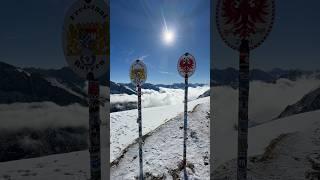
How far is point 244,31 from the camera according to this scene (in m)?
5.13

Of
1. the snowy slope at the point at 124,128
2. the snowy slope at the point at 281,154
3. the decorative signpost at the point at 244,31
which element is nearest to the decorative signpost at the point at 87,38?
the decorative signpost at the point at 244,31

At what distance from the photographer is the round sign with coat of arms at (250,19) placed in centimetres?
509

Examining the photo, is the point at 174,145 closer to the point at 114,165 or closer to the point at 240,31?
the point at 114,165

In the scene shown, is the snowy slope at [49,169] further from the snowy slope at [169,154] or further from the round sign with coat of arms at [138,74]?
the round sign with coat of arms at [138,74]

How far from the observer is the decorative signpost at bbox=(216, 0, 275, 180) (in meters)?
5.10

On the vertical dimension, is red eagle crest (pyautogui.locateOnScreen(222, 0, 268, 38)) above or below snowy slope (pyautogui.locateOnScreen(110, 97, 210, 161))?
above

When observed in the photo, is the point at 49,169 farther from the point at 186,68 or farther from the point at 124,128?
the point at 124,128

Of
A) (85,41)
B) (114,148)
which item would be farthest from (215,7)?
(114,148)

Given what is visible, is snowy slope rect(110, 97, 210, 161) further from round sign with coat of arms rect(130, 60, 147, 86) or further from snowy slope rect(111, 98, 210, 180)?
round sign with coat of arms rect(130, 60, 147, 86)

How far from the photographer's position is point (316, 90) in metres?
25.9

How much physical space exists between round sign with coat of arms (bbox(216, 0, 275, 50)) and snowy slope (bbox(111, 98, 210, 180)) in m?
9.56

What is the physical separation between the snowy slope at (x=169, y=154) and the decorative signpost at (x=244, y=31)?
8.98 metres

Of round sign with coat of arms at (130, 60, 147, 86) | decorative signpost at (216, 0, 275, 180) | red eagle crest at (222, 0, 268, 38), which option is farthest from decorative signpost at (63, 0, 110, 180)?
round sign with coat of arms at (130, 60, 147, 86)

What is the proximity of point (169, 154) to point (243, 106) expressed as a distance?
11.3 metres
